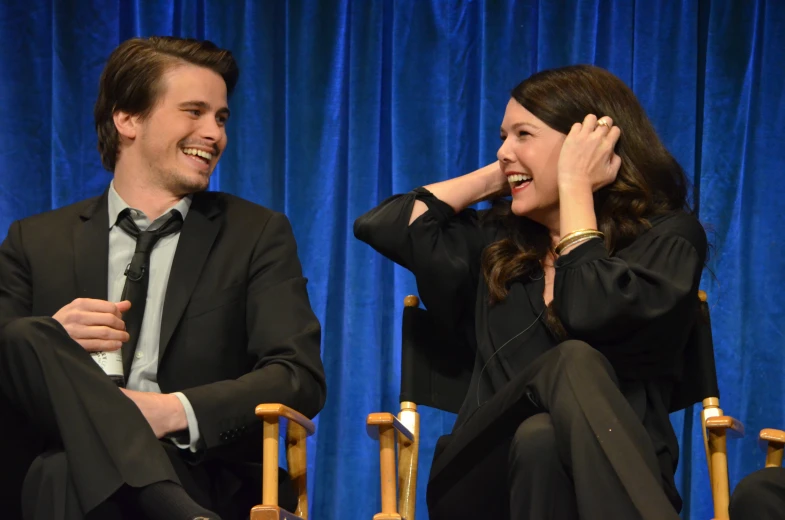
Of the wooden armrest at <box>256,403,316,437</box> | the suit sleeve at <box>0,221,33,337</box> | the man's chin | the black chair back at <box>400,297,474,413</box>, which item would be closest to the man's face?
the man's chin

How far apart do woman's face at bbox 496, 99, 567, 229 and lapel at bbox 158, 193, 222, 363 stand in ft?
2.16

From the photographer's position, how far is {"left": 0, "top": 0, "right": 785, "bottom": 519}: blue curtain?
2.98 meters

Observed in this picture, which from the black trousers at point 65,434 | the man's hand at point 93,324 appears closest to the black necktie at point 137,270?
the man's hand at point 93,324

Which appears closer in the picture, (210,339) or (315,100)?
(210,339)

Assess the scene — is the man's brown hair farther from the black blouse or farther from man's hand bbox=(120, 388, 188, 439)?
man's hand bbox=(120, 388, 188, 439)

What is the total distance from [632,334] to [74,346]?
1.02 m

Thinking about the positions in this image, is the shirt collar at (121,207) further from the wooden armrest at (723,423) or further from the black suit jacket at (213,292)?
the wooden armrest at (723,423)

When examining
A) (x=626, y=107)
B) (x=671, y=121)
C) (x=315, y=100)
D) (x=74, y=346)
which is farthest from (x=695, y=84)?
(x=74, y=346)

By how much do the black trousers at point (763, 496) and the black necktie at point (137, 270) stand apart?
1.22 metres

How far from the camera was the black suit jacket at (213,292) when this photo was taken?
2072 mm

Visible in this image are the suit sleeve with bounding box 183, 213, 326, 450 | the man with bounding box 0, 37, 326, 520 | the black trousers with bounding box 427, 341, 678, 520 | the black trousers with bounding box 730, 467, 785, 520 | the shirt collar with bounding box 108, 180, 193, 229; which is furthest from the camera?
the shirt collar with bounding box 108, 180, 193, 229

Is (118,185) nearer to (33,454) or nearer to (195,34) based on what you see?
(33,454)

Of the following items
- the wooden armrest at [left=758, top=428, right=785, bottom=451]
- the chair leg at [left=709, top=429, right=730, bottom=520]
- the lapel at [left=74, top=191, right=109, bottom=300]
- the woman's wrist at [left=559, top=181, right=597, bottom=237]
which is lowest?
the chair leg at [left=709, top=429, right=730, bottom=520]

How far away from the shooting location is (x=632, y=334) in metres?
1.96
